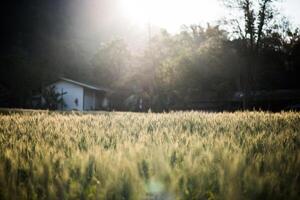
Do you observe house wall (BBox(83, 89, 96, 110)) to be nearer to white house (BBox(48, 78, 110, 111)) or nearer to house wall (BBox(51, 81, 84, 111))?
white house (BBox(48, 78, 110, 111))

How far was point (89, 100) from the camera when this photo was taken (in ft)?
173

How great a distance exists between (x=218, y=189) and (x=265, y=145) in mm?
1471

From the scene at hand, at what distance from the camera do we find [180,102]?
45.0 m

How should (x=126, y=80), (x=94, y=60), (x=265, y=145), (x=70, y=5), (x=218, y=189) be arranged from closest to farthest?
(x=218, y=189), (x=265, y=145), (x=126, y=80), (x=94, y=60), (x=70, y=5)

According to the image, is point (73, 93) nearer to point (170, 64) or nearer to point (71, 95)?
point (71, 95)

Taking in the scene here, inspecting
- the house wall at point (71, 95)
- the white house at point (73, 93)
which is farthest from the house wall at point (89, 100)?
the house wall at point (71, 95)

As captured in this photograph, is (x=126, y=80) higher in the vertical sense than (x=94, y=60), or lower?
lower

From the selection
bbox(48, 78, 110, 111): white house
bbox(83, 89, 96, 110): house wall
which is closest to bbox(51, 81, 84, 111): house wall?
bbox(48, 78, 110, 111): white house

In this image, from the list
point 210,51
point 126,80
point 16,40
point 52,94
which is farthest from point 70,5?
point 210,51

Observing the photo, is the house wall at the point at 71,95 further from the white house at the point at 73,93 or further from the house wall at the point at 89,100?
the house wall at the point at 89,100

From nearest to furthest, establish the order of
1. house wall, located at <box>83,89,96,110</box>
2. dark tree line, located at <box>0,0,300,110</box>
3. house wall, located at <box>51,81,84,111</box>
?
dark tree line, located at <box>0,0,300,110</box> < house wall, located at <box>51,81,84,111</box> < house wall, located at <box>83,89,96,110</box>

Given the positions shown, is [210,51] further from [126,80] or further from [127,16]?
[127,16]

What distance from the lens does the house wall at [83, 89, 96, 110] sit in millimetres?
51144

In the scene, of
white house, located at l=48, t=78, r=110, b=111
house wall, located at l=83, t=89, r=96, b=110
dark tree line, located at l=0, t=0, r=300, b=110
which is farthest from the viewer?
house wall, located at l=83, t=89, r=96, b=110
